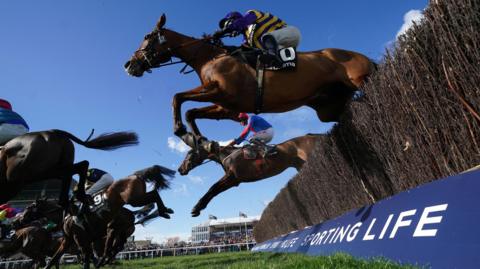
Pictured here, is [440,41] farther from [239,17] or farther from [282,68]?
[239,17]

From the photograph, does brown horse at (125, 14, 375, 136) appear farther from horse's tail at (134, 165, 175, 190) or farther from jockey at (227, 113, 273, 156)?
horse's tail at (134, 165, 175, 190)

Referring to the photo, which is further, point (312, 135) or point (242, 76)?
point (312, 135)

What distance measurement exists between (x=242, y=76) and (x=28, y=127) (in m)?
3.48

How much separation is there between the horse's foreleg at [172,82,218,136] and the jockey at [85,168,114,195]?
5479 mm

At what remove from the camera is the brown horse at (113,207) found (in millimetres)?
7969

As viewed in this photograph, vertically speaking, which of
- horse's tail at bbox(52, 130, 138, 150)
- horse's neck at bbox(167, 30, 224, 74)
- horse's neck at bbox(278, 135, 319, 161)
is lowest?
horse's neck at bbox(278, 135, 319, 161)

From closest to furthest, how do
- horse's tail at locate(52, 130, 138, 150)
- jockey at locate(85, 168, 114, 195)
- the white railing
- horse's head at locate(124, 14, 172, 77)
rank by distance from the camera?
horse's head at locate(124, 14, 172, 77)
horse's tail at locate(52, 130, 138, 150)
jockey at locate(85, 168, 114, 195)
the white railing

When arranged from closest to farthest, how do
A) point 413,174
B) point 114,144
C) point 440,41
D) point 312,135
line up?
point 440,41, point 413,174, point 114,144, point 312,135

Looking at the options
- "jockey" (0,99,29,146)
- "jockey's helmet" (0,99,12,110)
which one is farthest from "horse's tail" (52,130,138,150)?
"jockey's helmet" (0,99,12,110)

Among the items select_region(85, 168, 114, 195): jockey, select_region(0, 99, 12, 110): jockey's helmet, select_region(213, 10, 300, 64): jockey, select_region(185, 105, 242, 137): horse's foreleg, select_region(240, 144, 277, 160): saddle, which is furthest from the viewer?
select_region(85, 168, 114, 195): jockey

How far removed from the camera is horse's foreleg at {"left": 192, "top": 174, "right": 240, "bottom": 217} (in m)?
7.23

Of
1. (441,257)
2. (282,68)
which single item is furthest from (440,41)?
(282,68)

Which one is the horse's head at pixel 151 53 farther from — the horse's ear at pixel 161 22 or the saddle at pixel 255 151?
the saddle at pixel 255 151

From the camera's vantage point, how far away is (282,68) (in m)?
4.38
